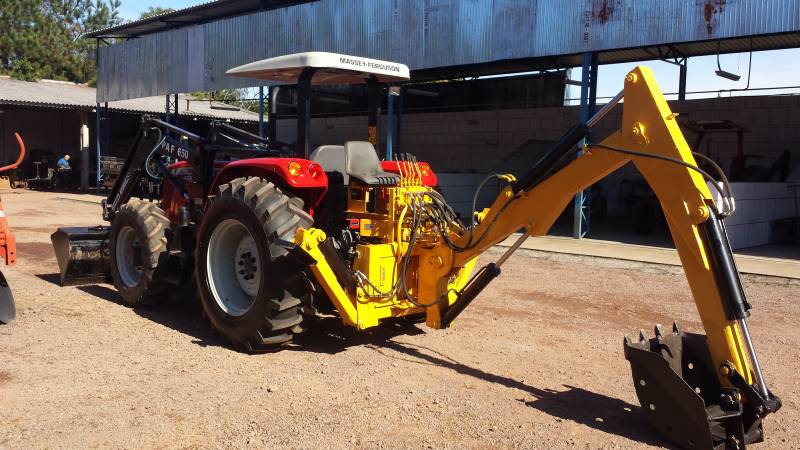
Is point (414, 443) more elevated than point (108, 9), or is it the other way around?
point (108, 9)

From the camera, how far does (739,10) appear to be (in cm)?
1114

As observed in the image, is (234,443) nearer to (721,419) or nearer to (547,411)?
(547,411)

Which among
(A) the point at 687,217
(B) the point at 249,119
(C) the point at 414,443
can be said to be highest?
(B) the point at 249,119

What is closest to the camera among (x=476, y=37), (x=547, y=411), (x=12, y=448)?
(x=12, y=448)

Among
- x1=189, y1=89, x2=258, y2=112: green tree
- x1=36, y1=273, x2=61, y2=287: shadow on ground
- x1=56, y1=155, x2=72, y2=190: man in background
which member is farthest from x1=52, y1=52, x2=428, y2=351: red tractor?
x1=189, y1=89, x2=258, y2=112: green tree

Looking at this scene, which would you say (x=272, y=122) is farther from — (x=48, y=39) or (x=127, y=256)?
(x=48, y=39)

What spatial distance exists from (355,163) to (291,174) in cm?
Result: 54

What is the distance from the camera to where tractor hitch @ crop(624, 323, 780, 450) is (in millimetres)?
3549

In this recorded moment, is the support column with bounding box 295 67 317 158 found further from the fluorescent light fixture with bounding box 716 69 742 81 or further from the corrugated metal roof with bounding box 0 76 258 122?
the corrugated metal roof with bounding box 0 76 258 122

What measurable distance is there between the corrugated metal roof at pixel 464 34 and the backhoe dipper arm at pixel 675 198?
8568 millimetres

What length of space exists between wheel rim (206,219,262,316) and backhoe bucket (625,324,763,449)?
117 inches

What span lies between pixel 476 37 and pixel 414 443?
12.0 m

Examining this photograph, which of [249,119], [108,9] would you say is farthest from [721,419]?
[108,9]

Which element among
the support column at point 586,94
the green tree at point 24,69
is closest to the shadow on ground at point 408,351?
the support column at point 586,94
